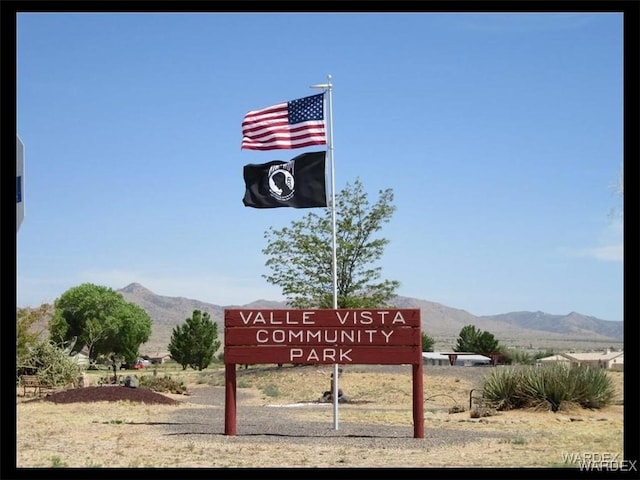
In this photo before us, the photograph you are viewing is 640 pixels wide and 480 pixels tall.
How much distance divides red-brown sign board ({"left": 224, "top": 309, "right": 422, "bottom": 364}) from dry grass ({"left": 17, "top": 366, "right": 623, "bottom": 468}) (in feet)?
4.58

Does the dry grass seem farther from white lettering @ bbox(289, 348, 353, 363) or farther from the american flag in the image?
the american flag

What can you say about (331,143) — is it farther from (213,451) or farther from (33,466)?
(33,466)

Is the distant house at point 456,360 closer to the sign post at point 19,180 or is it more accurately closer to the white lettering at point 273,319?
the white lettering at point 273,319

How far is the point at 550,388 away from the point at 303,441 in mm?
7577

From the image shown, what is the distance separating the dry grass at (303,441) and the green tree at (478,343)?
120 ft

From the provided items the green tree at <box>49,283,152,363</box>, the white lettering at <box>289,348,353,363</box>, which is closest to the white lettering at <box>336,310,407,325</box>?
the white lettering at <box>289,348,353,363</box>

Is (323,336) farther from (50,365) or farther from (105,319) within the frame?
(105,319)

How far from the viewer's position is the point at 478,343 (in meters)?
63.2

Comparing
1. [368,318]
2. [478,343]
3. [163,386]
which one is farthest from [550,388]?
[478,343]

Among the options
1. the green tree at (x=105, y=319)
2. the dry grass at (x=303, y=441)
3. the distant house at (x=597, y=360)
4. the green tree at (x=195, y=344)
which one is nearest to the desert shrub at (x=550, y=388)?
the dry grass at (x=303, y=441)

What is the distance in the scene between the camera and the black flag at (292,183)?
1784 cm

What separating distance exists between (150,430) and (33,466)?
4588mm

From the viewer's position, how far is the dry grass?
12.8 meters
